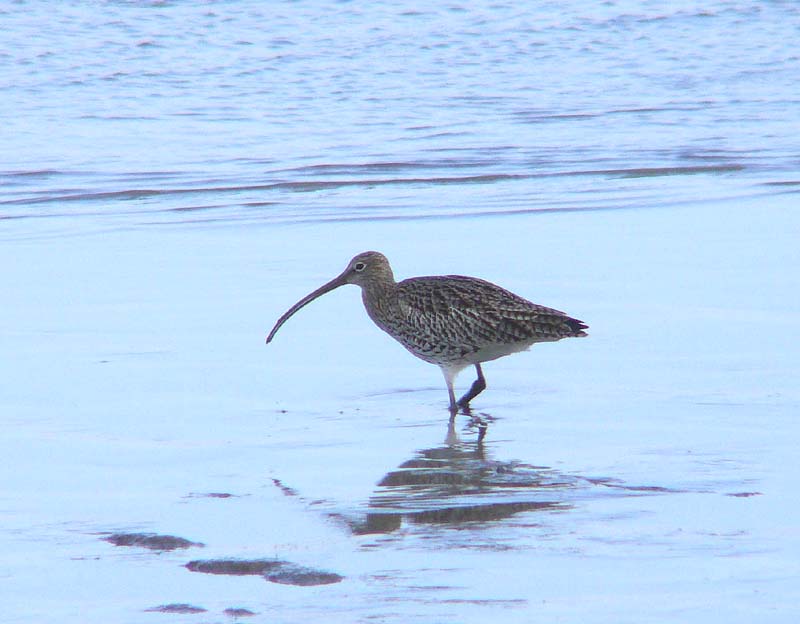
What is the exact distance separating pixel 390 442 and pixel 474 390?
0.99 m

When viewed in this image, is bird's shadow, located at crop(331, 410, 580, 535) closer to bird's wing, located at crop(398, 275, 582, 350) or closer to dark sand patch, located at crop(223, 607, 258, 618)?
dark sand patch, located at crop(223, 607, 258, 618)

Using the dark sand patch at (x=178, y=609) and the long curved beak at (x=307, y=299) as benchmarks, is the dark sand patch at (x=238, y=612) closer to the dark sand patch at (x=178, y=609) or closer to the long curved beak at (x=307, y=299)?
the dark sand patch at (x=178, y=609)

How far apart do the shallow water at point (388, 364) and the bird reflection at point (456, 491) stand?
0.06 feet

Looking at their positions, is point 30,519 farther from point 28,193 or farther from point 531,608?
point 28,193

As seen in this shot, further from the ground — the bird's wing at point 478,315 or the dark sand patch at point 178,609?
the dark sand patch at point 178,609

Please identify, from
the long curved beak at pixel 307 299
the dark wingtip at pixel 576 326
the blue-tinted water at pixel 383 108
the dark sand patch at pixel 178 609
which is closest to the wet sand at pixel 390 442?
the dark sand patch at pixel 178 609

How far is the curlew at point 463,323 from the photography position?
22.7 feet

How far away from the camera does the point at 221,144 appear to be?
15.7m

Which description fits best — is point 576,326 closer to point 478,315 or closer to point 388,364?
point 478,315

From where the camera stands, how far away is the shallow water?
14.1ft

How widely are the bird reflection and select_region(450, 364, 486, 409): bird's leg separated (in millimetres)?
787

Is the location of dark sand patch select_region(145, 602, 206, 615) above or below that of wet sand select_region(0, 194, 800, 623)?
above

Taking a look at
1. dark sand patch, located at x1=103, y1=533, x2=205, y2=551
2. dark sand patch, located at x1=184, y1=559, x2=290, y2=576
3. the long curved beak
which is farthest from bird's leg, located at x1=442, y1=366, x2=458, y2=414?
dark sand patch, located at x1=184, y1=559, x2=290, y2=576

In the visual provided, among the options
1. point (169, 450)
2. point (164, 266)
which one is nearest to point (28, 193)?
point (164, 266)
